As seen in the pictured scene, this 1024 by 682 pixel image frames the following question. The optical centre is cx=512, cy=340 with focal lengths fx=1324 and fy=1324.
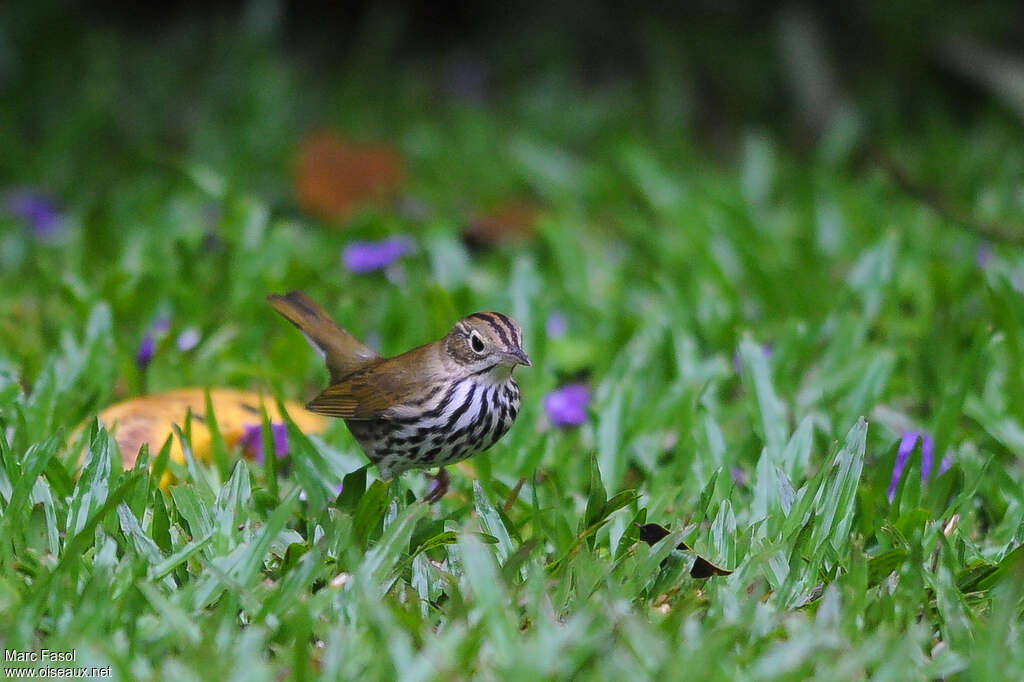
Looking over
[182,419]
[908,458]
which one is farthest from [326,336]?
[908,458]

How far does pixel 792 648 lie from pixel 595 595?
50 centimetres

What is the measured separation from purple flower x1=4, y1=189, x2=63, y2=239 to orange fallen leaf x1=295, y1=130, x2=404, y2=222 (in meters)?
1.03

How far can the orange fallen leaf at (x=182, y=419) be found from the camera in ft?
11.3

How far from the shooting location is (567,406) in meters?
4.03

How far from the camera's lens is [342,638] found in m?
2.37

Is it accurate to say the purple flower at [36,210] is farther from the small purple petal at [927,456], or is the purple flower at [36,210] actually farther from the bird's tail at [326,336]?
the small purple petal at [927,456]

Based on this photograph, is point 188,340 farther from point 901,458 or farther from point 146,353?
point 901,458

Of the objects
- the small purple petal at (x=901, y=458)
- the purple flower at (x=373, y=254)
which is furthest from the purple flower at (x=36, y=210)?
the small purple petal at (x=901, y=458)

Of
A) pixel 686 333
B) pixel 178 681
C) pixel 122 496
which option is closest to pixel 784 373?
pixel 686 333

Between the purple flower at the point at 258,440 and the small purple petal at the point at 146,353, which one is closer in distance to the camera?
the purple flower at the point at 258,440

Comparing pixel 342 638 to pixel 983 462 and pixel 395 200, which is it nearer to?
pixel 983 462

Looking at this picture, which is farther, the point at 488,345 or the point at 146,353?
the point at 146,353

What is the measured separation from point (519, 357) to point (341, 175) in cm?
303

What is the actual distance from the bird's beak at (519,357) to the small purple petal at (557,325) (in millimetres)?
1431
